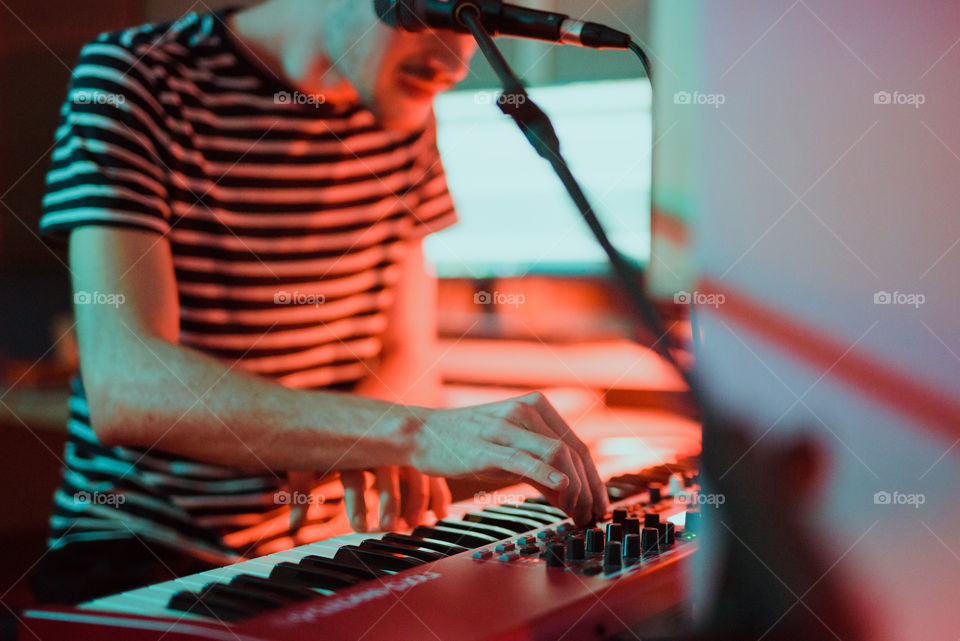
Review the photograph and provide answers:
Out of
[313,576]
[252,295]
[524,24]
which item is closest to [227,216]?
[252,295]

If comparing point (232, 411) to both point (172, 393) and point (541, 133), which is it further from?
point (541, 133)

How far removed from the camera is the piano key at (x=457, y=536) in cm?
71

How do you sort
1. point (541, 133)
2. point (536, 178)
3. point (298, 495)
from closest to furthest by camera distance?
point (541, 133) → point (298, 495) → point (536, 178)

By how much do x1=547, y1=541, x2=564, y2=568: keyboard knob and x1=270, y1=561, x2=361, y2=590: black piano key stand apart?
0.15 meters

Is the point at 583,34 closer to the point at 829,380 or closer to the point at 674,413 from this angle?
the point at 829,380

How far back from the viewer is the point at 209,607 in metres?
0.51

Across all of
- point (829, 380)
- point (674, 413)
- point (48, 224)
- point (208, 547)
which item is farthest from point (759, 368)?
point (48, 224)

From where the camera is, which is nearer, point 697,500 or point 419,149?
point 697,500

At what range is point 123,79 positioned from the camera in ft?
3.11

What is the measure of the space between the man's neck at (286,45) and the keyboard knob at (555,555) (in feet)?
2.44

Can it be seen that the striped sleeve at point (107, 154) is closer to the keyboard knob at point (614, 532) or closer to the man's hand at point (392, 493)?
the man's hand at point (392, 493)

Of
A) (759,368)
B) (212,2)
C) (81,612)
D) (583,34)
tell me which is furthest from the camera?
(212,2)

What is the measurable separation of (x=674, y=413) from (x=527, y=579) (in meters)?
0.65

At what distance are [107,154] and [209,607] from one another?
0.60m
